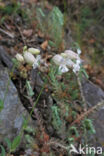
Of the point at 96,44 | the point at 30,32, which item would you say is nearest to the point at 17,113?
the point at 30,32

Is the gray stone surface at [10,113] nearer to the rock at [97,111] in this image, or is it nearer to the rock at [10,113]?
the rock at [10,113]

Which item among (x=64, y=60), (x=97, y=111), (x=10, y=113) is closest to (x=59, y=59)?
(x=64, y=60)

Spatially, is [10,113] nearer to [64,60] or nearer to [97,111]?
[64,60]

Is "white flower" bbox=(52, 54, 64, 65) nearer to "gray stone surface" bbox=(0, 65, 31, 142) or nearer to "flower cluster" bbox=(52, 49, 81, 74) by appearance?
"flower cluster" bbox=(52, 49, 81, 74)

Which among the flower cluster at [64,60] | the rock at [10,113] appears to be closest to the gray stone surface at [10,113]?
the rock at [10,113]

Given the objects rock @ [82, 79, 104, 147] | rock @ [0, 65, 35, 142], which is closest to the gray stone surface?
rock @ [0, 65, 35, 142]

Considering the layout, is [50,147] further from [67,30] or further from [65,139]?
[67,30]
